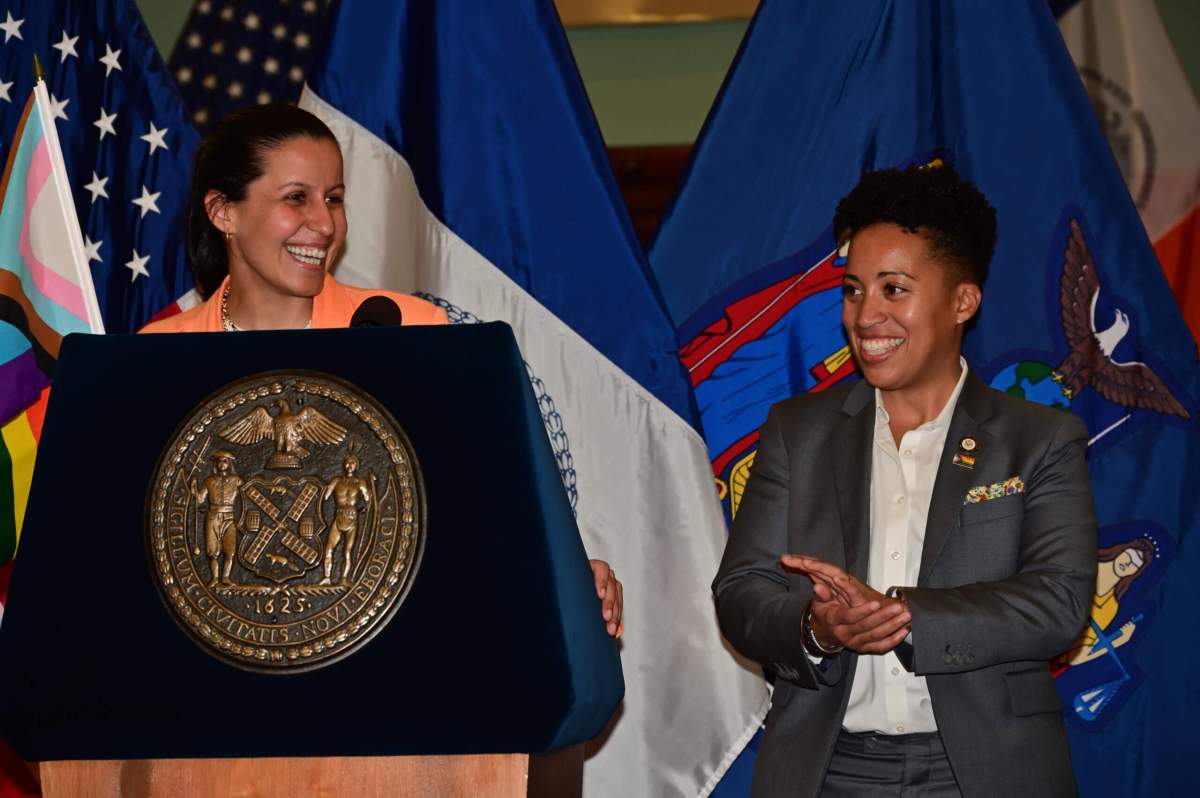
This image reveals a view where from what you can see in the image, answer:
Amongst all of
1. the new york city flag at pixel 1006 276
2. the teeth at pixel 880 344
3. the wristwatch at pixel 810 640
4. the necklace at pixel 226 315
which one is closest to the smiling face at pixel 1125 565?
the new york city flag at pixel 1006 276

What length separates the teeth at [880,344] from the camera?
2.28 m

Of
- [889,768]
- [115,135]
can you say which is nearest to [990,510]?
[889,768]

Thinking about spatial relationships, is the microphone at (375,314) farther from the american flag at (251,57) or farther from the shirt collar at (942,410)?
the american flag at (251,57)

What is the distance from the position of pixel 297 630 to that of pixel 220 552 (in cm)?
11

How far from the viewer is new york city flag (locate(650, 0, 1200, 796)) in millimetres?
2852

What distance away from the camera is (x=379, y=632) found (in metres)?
1.29

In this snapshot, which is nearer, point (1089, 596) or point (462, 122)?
point (1089, 596)

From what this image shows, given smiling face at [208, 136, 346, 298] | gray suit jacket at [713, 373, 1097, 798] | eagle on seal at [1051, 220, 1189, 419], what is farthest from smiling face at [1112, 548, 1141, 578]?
smiling face at [208, 136, 346, 298]

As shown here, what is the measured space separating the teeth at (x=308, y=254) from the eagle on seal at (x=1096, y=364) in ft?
5.38

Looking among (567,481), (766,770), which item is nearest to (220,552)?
(766,770)

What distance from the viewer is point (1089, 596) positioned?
2080 mm

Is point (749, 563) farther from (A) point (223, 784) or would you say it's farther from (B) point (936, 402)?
(A) point (223, 784)

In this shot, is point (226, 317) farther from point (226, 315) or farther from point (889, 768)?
point (889, 768)

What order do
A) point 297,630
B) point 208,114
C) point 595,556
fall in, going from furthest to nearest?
point 208,114, point 595,556, point 297,630
